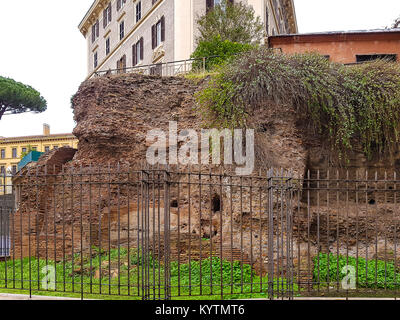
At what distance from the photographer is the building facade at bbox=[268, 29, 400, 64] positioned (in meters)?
18.9

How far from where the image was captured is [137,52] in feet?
97.5

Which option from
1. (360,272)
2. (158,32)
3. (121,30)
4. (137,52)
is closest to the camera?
(360,272)

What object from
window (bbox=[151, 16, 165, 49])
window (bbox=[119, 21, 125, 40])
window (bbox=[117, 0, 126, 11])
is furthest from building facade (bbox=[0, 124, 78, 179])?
window (bbox=[151, 16, 165, 49])

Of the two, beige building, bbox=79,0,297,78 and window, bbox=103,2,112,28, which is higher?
window, bbox=103,2,112,28

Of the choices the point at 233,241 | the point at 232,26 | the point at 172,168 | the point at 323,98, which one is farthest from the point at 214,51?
the point at 233,241

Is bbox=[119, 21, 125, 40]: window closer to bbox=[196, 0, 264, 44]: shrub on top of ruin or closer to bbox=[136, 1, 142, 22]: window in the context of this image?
bbox=[136, 1, 142, 22]: window

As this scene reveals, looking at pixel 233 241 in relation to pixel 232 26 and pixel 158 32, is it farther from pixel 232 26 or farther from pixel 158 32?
pixel 158 32

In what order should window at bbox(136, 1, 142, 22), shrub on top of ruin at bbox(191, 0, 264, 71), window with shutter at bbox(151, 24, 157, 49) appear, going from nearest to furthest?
shrub on top of ruin at bbox(191, 0, 264, 71)
window with shutter at bbox(151, 24, 157, 49)
window at bbox(136, 1, 142, 22)

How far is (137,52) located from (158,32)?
3.53 meters

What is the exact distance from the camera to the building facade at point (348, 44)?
18891mm

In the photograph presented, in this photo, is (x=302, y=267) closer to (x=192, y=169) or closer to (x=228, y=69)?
(x=192, y=169)
